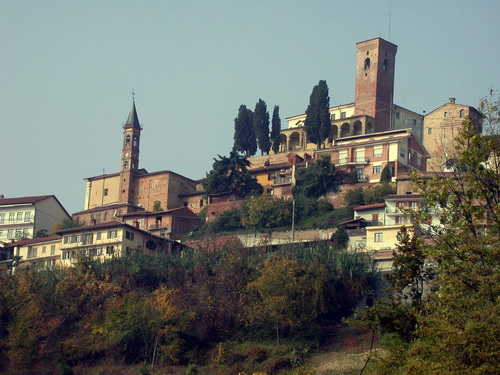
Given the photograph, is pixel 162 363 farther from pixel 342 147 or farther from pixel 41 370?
pixel 342 147

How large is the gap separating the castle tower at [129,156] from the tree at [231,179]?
10554 mm

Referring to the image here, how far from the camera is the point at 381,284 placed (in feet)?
169

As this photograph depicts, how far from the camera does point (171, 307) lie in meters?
48.3

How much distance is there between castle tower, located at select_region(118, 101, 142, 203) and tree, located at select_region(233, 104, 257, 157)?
10670 mm

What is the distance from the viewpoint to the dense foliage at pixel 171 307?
46.9 meters

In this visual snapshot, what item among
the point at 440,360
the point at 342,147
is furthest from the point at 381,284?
the point at 440,360

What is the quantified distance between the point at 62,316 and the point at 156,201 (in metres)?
31.6

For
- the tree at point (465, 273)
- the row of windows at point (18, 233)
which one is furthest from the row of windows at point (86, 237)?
the tree at point (465, 273)

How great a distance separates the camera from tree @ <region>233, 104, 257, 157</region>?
291 ft

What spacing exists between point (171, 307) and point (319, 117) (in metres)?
38.8

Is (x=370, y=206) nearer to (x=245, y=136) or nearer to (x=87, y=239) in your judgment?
(x=87, y=239)

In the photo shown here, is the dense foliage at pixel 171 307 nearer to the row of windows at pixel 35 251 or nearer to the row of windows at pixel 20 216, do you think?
the row of windows at pixel 35 251

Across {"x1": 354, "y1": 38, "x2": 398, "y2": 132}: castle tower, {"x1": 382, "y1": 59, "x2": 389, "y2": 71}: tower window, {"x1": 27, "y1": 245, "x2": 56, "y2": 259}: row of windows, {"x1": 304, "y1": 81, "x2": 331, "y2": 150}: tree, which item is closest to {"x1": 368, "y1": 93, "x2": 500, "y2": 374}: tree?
{"x1": 27, "y1": 245, "x2": 56, "y2": 259}: row of windows

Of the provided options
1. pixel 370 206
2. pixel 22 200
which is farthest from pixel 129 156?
pixel 370 206
